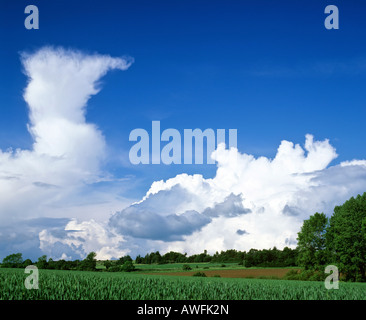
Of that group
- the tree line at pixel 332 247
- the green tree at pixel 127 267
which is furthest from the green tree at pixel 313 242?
the green tree at pixel 127 267

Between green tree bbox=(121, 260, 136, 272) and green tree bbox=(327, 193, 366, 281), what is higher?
green tree bbox=(327, 193, 366, 281)

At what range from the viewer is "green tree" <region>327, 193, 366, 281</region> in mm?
59781

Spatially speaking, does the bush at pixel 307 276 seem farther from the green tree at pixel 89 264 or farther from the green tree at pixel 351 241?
the green tree at pixel 89 264

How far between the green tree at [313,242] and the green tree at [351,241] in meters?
2.11

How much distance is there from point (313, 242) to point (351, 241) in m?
8.37

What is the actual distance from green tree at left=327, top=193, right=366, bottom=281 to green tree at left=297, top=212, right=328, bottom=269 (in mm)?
2108

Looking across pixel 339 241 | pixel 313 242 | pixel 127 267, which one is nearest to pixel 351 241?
pixel 339 241

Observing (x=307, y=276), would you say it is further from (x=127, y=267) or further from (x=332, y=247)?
(x=127, y=267)

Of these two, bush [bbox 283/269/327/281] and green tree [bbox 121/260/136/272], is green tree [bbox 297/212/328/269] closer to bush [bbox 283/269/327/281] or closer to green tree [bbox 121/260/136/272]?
bush [bbox 283/269/327/281]

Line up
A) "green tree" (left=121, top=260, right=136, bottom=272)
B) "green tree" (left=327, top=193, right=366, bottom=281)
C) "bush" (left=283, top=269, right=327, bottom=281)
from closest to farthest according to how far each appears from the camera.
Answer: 1. "green tree" (left=327, top=193, right=366, bottom=281)
2. "bush" (left=283, top=269, right=327, bottom=281)
3. "green tree" (left=121, top=260, right=136, bottom=272)

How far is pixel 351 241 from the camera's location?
60875mm

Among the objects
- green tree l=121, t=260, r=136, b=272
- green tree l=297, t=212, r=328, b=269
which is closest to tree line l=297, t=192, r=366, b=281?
green tree l=297, t=212, r=328, b=269

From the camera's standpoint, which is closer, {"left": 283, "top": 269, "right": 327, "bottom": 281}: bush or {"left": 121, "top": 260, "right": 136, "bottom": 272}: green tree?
{"left": 283, "top": 269, "right": 327, "bottom": 281}: bush
